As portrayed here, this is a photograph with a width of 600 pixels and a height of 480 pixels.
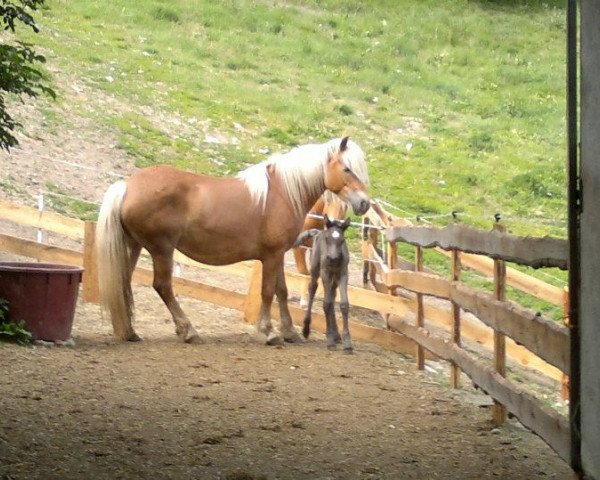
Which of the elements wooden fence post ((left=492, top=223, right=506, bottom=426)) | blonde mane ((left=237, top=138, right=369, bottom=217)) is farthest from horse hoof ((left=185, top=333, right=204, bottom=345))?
wooden fence post ((left=492, top=223, right=506, bottom=426))

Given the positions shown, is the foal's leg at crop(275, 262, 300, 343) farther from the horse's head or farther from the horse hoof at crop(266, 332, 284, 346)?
the horse's head

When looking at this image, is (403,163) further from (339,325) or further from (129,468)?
(129,468)

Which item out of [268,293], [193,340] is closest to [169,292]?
[193,340]

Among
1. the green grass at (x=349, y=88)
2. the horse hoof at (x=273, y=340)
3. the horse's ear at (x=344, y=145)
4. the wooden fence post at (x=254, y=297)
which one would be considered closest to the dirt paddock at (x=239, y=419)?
the horse hoof at (x=273, y=340)

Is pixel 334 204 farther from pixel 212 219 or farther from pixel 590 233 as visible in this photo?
pixel 590 233

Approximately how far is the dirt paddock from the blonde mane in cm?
148

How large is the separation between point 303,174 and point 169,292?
1619 mm

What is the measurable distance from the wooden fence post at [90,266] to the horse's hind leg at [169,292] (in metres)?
1.15

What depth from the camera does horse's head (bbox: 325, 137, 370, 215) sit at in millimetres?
9711

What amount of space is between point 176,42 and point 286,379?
57.7ft

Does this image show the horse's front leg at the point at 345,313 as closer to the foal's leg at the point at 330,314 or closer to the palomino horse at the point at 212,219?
the foal's leg at the point at 330,314

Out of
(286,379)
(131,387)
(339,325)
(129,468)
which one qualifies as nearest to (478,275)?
(339,325)

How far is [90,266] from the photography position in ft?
34.9

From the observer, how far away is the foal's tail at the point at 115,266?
8969mm
